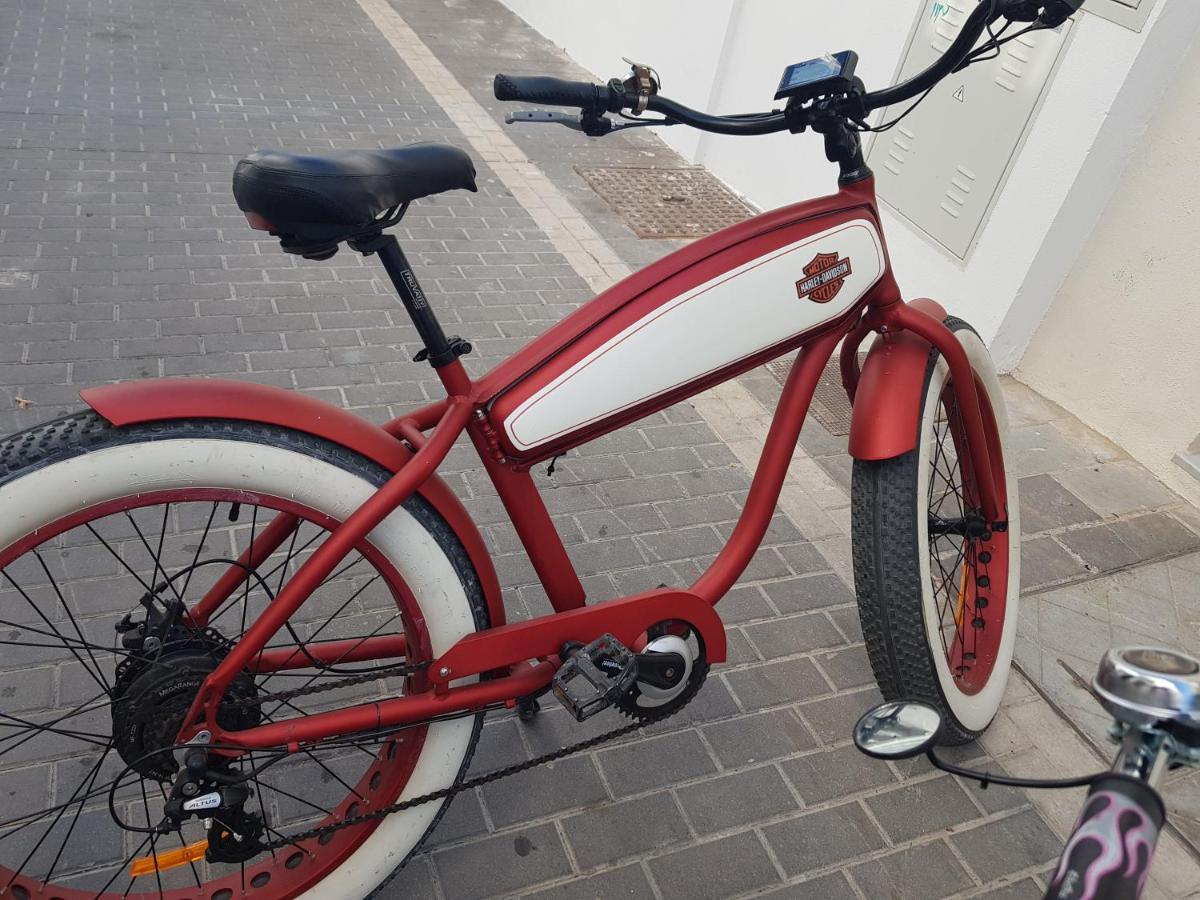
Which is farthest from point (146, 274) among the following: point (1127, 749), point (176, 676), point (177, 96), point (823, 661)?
point (1127, 749)

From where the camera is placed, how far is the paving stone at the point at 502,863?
7.12 feet

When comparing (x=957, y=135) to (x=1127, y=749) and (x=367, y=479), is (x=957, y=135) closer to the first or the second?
(x=367, y=479)

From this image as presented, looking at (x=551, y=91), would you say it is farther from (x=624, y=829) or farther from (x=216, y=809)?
(x=624, y=829)

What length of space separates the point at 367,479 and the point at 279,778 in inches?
42.1

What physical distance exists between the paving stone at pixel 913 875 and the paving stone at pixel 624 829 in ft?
1.49

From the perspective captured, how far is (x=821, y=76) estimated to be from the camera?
→ 1.86 meters

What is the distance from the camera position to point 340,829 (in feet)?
6.41

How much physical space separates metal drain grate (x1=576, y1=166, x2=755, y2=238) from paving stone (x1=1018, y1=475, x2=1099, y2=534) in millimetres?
2587

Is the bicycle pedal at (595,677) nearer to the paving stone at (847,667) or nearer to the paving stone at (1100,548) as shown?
the paving stone at (847,667)

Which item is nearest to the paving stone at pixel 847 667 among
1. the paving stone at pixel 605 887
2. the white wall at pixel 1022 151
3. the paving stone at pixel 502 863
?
the paving stone at pixel 605 887

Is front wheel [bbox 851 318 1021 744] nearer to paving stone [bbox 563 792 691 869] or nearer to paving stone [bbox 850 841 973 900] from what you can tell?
paving stone [bbox 850 841 973 900]

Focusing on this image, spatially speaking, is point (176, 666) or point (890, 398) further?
point (890, 398)

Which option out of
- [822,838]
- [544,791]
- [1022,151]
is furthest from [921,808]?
[1022,151]

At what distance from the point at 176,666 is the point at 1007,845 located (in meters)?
2.05
